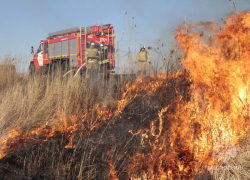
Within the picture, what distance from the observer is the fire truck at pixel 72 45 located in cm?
1114

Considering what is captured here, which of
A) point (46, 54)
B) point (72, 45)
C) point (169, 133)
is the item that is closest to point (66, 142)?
point (169, 133)

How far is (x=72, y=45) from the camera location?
1147 cm

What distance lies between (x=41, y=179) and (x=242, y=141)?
2.33m

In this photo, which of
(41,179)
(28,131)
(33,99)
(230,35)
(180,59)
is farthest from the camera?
(33,99)

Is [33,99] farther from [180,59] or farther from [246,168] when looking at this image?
[246,168]

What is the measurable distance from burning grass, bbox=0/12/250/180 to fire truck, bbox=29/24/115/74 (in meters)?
6.54

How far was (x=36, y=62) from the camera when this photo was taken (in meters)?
13.3

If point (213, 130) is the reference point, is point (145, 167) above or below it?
below

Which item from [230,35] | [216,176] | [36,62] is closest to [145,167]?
[216,176]

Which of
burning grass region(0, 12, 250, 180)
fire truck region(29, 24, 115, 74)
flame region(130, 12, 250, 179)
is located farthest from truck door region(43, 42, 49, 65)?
flame region(130, 12, 250, 179)

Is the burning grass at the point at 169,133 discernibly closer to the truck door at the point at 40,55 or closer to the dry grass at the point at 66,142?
the dry grass at the point at 66,142

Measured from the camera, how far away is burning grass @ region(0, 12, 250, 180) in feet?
7.80

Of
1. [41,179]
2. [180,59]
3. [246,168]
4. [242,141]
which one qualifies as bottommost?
[41,179]

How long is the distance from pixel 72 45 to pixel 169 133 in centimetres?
954
